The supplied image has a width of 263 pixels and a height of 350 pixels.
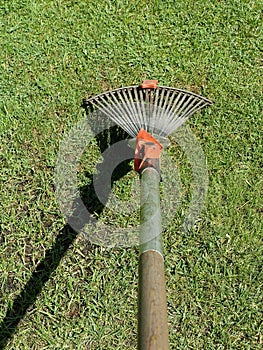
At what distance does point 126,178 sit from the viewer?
9.17 ft

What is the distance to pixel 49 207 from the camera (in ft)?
8.94

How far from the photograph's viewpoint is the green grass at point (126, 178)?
8.14 feet

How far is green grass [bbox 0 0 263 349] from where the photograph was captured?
2.48 meters

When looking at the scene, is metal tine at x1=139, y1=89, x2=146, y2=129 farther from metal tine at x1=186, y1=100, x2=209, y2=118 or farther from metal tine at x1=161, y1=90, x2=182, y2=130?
metal tine at x1=186, y1=100, x2=209, y2=118

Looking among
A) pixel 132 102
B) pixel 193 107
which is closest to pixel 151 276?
pixel 132 102

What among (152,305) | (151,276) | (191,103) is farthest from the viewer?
(191,103)

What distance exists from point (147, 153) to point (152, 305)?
81 centimetres

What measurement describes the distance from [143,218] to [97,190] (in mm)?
814

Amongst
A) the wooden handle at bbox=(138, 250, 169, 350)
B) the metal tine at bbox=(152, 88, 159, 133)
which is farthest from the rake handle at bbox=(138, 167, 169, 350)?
the metal tine at bbox=(152, 88, 159, 133)

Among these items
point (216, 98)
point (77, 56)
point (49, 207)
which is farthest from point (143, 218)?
point (77, 56)

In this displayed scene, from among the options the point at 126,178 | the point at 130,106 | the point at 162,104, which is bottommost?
the point at 126,178

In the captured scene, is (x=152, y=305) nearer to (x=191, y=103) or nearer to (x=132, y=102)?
(x=132, y=102)

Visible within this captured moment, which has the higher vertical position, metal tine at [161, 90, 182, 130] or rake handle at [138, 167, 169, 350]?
metal tine at [161, 90, 182, 130]

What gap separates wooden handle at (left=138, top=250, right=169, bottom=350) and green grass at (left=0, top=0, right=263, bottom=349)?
81cm
